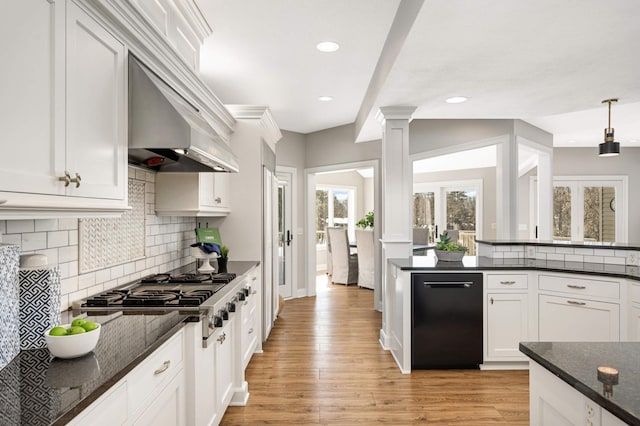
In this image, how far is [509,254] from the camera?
379 centimetres

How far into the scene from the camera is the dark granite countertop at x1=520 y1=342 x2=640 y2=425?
3.02 ft

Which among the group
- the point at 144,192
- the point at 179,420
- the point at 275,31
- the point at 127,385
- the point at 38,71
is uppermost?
the point at 275,31

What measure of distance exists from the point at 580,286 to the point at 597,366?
2.37m

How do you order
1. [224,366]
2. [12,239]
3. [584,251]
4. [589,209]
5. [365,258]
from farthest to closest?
[589,209], [365,258], [584,251], [224,366], [12,239]

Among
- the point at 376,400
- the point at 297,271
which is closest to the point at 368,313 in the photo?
the point at 297,271

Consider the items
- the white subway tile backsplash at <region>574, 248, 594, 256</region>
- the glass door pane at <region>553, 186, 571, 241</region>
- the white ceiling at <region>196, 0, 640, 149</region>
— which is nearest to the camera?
the white ceiling at <region>196, 0, 640, 149</region>

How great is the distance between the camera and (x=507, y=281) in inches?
133

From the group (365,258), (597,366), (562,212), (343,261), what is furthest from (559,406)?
(562,212)

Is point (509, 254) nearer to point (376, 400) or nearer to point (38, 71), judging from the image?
point (376, 400)

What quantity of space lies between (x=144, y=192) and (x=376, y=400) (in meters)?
2.23

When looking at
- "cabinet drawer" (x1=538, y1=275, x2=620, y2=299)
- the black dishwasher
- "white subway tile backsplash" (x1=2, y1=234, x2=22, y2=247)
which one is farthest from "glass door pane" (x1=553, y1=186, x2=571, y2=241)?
"white subway tile backsplash" (x1=2, y1=234, x2=22, y2=247)

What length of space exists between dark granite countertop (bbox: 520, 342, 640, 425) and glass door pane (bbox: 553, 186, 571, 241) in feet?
24.7

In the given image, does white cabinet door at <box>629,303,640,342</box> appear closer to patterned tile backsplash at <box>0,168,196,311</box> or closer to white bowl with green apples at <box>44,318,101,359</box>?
white bowl with green apples at <box>44,318,101,359</box>

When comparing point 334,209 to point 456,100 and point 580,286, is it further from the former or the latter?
point 580,286
